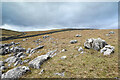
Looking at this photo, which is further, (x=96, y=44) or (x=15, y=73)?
(x=96, y=44)

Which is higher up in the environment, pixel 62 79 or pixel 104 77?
pixel 104 77

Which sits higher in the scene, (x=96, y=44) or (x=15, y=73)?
(x=96, y=44)

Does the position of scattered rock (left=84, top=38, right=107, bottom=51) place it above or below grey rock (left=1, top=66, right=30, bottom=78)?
above

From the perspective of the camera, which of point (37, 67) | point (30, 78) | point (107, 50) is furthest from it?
point (107, 50)

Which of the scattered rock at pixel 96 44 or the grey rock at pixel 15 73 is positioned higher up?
the scattered rock at pixel 96 44

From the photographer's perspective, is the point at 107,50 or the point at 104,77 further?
the point at 107,50

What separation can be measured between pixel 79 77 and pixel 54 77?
13.6 ft

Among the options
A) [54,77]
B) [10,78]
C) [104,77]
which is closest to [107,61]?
[104,77]

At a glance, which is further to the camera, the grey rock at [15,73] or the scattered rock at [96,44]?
the scattered rock at [96,44]

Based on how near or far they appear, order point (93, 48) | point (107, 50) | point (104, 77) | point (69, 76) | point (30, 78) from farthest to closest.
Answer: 1. point (93, 48)
2. point (107, 50)
3. point (30, 78)
4. point (69, 76)
5. point (104, 77)

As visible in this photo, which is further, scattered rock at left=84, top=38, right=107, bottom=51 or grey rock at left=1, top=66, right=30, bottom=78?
scattered rock at left=84, top=38, right=107, bottom=51

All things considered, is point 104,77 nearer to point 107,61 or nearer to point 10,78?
point 107,61

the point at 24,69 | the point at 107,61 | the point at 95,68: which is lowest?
the point at 24,69

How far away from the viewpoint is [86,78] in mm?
9211
